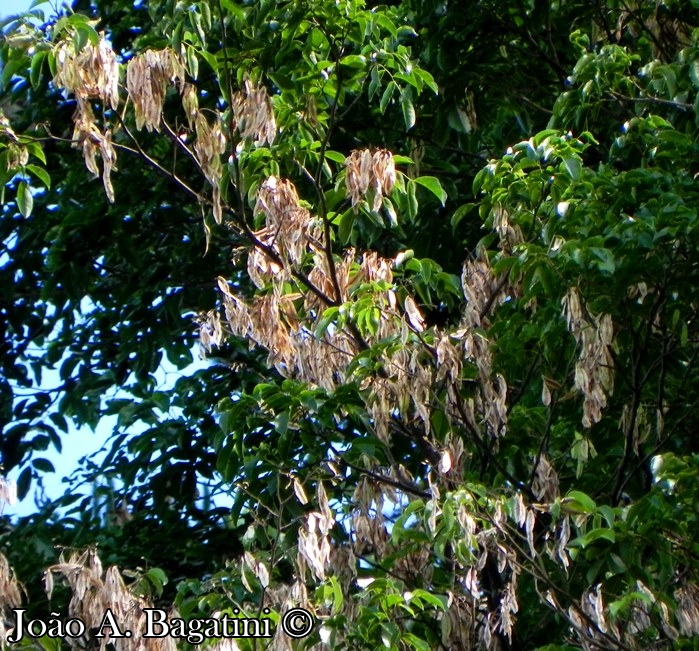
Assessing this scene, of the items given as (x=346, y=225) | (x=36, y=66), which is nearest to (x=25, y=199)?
(x=36, y=66)

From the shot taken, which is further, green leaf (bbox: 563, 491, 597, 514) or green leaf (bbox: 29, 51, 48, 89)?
green leaf (bbox: 29, 51, 48, 89)

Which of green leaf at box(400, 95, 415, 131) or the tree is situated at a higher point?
green leaf at box(400, 95, 415, 131)

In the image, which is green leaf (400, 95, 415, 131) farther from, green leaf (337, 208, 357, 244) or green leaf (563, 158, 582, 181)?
green leaf (563, 158, 582, 181)

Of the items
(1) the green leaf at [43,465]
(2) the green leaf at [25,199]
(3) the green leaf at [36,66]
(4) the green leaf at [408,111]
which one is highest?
(4) the green leaf at [408,111]

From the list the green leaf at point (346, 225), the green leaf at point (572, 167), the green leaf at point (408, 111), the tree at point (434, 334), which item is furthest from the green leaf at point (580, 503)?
the green leaf at point (408, 111)

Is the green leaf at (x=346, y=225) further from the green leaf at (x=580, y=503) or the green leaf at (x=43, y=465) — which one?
the green leaf at (x=43, y=465)

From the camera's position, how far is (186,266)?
748 cm

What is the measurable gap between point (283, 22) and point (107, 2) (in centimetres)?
246

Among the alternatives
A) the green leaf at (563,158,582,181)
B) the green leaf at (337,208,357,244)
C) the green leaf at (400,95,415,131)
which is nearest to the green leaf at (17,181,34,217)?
the green leaf at (337,208,357,244)

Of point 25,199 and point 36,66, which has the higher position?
point 36,66

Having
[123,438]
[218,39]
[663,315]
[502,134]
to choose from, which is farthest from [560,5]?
[123,438]

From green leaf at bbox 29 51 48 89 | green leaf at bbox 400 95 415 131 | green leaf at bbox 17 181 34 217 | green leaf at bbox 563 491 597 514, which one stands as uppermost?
green leaf at bbox 400 95 415 131

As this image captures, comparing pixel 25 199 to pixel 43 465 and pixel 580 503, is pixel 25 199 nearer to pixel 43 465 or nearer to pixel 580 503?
pixel 580 503

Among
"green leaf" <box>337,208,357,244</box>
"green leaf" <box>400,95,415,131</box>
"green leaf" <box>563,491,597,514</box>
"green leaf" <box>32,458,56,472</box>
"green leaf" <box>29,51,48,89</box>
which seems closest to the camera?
"green leaf" <box>563,491,597,514</box>
